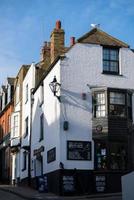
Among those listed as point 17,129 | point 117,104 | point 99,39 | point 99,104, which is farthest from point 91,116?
point 17,129

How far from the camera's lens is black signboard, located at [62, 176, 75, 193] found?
28562 mm

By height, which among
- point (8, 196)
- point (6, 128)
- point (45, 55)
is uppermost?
point (45, 55)

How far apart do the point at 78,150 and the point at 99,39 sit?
728cm

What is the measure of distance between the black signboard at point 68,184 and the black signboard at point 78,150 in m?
1.24

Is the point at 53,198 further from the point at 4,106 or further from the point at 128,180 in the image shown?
the point at 4,106

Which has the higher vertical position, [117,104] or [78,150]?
[117,104]

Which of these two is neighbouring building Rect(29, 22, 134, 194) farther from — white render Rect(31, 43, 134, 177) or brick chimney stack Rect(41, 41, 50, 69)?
brick chimney stack Rect(41, 41, 50, 69)

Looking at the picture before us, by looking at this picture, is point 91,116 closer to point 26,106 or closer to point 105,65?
point 105,65

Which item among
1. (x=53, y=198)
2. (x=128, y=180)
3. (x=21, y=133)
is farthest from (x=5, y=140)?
(x=128, y=180)

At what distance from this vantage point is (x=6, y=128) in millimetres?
49625

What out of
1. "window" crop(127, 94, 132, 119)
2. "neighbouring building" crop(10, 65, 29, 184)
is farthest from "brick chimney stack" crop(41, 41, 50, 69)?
"window" crop(127, 94, 132, 119)

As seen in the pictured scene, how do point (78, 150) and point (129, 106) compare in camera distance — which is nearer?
point (78, 150)

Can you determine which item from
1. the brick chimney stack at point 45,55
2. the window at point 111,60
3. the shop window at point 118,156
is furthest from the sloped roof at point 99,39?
the brick chimney stack at point 45,55

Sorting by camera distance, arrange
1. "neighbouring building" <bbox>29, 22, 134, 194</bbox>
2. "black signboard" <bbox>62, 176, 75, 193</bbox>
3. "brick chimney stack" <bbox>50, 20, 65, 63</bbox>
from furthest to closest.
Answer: "brick chimney stack" <bbox>50, 20, 65, 63</bbox>
"neighbouring building" <bbox>29, 22, 134, 194</bbox>
"black signboard" <bbox>62, 176, 75, 193</bbox>
